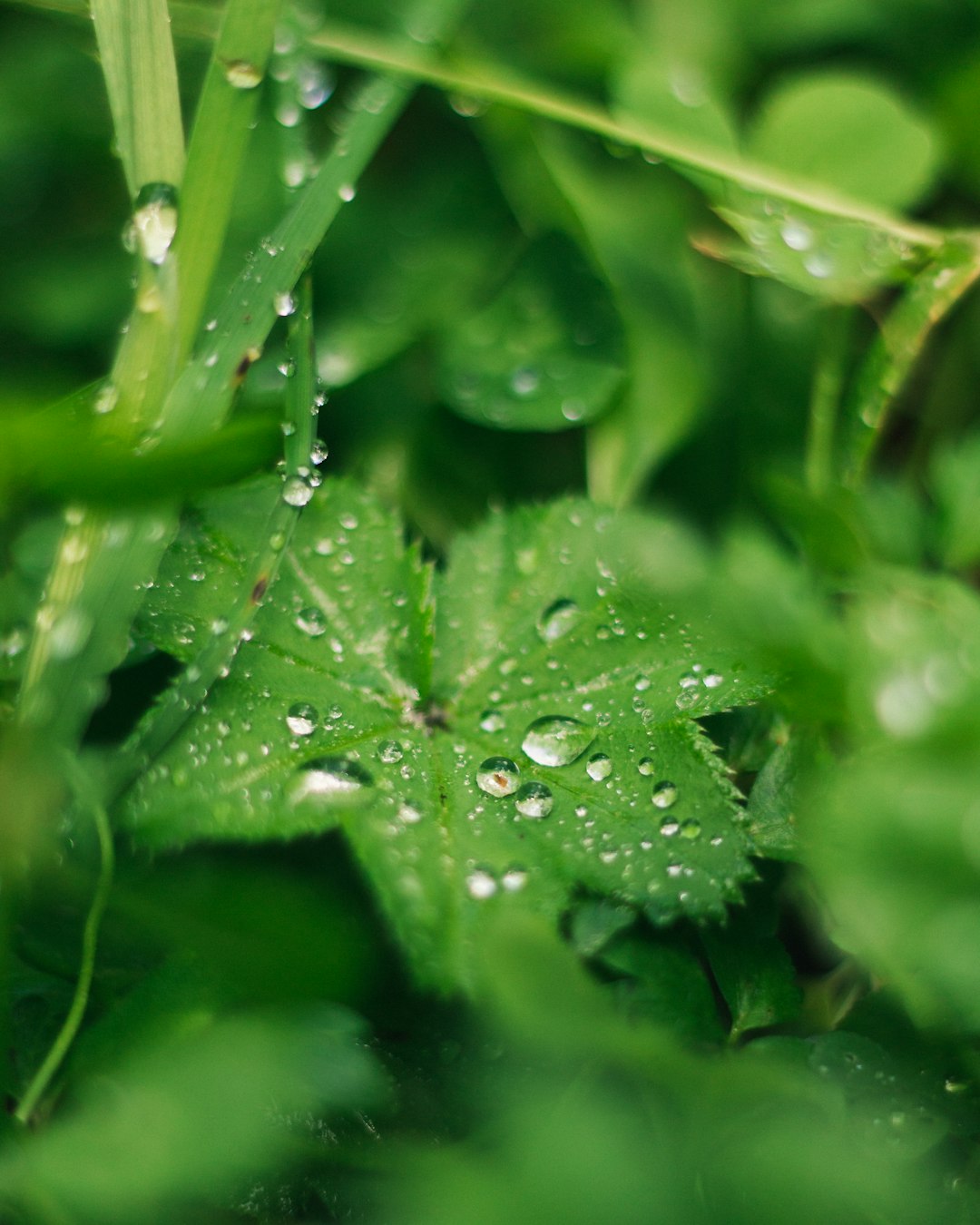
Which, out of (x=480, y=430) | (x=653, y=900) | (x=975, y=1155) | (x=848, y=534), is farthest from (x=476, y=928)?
(x=480, y=430)

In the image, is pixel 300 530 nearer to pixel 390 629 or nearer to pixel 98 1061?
pixel 390 629

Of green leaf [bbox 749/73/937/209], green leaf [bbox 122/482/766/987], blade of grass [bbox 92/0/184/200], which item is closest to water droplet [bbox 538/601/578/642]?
green leaf [bbox 122/482/766/987]

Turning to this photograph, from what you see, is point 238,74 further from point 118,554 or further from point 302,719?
point 302,719

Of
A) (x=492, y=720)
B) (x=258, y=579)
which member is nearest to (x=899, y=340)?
(x=492, y=720)

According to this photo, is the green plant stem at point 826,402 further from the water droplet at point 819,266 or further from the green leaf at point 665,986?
the green leaf at point 665,986

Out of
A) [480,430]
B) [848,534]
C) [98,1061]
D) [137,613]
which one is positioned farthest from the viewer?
[480,430]

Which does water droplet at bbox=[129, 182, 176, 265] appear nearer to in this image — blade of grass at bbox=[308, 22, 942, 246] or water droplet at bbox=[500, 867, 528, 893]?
blade of grass at bbox=[308, 22, 942, 246]
